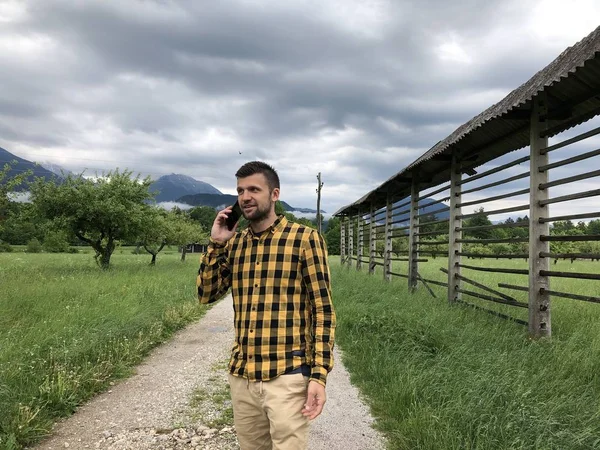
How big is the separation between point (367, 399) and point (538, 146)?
4.49 meters

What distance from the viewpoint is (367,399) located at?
4438 mm

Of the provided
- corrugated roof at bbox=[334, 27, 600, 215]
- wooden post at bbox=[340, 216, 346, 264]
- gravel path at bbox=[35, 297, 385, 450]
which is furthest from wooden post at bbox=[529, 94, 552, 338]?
wooden post at bbox=[340, 216, 346, 264]

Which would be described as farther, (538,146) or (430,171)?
(430,171)

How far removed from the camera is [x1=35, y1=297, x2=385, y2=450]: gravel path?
353cm

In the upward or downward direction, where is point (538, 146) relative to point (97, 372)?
upward

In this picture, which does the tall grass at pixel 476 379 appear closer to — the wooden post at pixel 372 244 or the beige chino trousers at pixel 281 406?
the beige chino trousers at pixel 281 406

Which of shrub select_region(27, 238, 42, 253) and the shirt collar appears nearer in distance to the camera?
the shirt collar

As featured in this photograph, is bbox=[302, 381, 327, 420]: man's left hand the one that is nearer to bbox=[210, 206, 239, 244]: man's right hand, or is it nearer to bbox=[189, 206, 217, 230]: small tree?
bbox=[210, 206, 239, 244]: man's right hand

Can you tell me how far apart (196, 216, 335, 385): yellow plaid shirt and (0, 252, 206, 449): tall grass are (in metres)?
2.60

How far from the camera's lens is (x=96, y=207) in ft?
56.7

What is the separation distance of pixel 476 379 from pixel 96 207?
17055 mm

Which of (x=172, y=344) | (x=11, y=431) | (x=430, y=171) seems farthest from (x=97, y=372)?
(x=430, y=171)

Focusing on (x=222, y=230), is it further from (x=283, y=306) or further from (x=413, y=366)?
Answer: (x=413, y=366)

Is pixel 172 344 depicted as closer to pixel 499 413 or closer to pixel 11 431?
pixel 11 431
